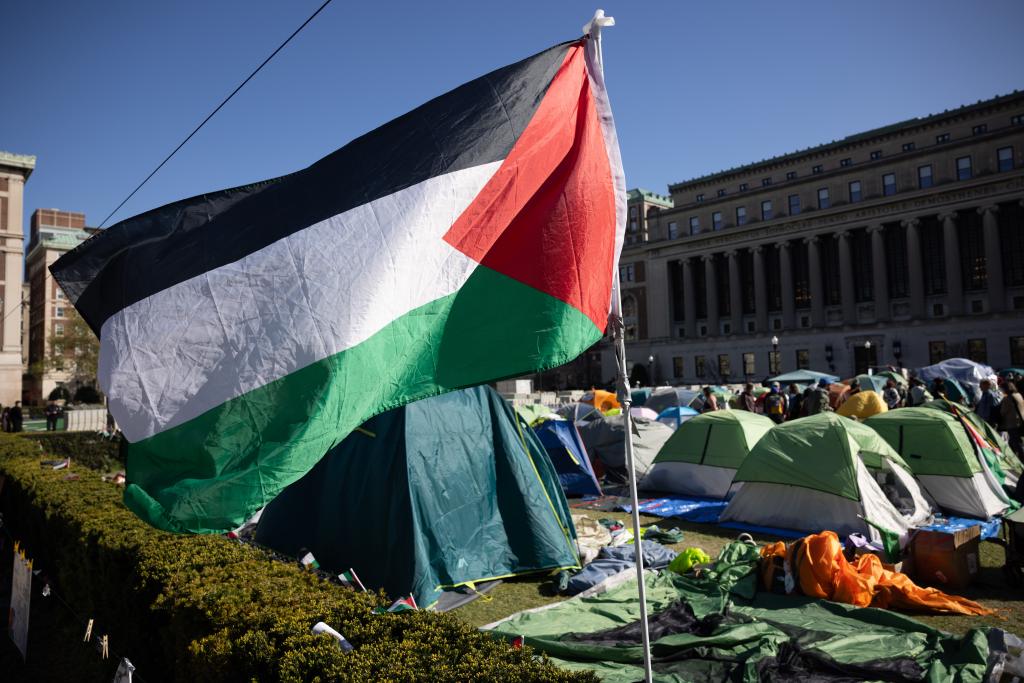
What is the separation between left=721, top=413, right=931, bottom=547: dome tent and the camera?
371 inches

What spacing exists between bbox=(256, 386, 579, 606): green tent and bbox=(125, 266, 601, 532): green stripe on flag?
4210 mm

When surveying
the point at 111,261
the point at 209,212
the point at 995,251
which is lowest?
the point at 111,261

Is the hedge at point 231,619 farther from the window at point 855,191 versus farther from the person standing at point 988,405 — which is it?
the window at point 855,191

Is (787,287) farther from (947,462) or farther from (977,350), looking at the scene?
(947,462)

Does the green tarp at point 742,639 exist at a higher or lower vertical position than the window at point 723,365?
lower

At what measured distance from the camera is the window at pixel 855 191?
57344mm

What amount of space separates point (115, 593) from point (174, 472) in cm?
330

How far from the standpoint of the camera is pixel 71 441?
19.5m

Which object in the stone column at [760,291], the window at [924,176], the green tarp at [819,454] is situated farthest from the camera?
the stone column at [760,291]

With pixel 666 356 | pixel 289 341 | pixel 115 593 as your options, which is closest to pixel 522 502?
pixel 115 593

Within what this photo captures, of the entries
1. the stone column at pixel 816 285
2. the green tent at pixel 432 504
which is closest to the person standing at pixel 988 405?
the green tent at pixel 432 504

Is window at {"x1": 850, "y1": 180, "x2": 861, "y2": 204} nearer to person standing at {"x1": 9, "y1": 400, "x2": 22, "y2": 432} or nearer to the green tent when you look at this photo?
the green tent

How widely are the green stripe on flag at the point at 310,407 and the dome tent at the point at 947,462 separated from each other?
32.9 ft

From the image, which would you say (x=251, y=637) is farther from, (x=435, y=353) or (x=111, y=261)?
(x=111, y=261)
